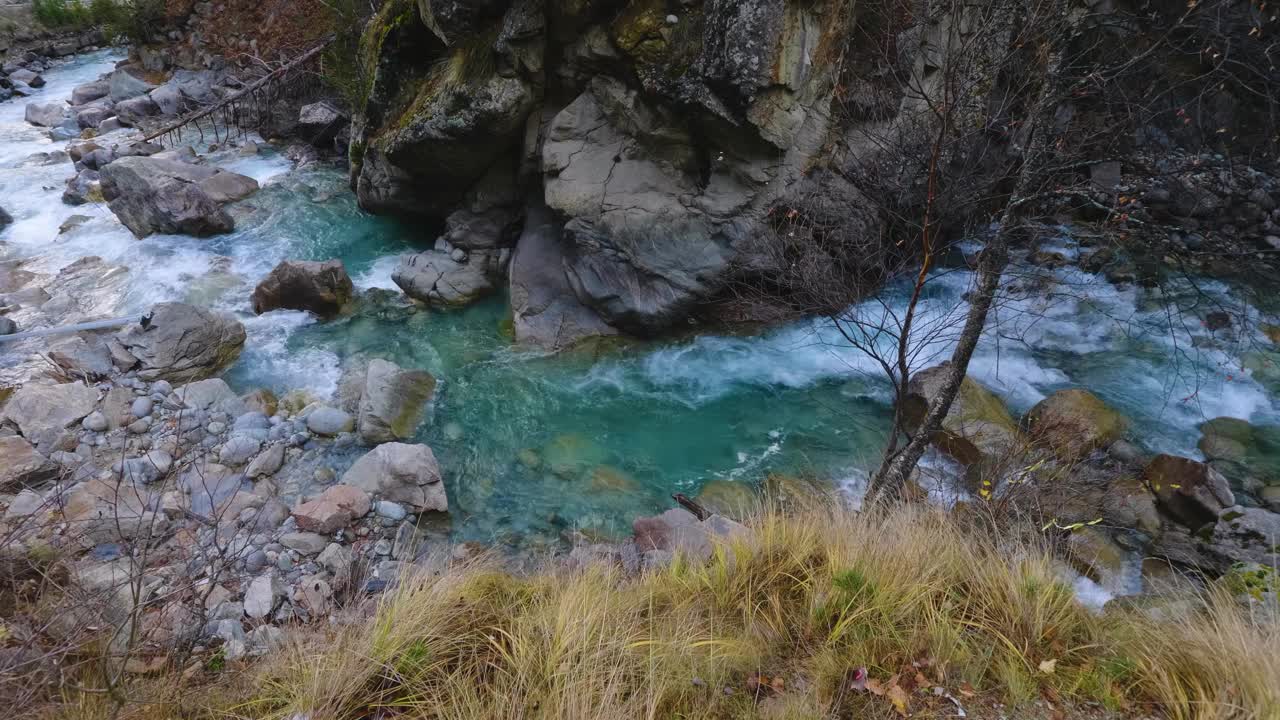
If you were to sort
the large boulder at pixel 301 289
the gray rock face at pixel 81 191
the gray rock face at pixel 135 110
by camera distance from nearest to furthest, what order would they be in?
the large boulder at pixel 301 289 < the gray rock face at pixel 81 191 < the gray rock face at pixel 135 110

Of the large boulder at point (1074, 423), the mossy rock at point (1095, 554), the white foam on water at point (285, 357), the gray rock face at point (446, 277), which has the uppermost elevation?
the large boulder at point (1074, 423)

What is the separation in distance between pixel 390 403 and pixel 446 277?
2.67m

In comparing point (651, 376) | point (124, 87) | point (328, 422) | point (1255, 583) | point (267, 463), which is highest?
point (124, 87)

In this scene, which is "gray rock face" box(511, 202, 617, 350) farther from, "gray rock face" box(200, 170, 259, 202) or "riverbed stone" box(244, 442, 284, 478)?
"gray rock face" box(200, 170, 259, 202)

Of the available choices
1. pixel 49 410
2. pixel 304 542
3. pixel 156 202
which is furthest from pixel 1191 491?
pixel 156 202

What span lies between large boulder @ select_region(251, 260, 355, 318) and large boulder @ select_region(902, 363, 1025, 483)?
673 cm

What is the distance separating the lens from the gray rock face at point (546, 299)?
8.20 m

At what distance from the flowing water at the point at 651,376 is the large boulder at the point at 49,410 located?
1.29 metres

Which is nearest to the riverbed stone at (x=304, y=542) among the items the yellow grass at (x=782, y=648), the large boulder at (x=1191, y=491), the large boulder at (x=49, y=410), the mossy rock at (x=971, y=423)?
the yellow grass at (x=782, y=648)

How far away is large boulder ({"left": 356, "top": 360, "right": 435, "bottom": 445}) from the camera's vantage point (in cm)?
638

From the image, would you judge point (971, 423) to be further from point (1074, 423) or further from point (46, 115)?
point (46, 115)

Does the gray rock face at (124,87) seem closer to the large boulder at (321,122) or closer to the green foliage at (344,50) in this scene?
the large boulder at (321,122)

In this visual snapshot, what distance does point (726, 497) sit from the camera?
5992 millimetres

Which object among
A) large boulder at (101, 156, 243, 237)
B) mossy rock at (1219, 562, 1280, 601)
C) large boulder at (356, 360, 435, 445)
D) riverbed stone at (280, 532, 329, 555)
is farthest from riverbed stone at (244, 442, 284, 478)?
mossy rock at (1219, 562, 1280, 601)
